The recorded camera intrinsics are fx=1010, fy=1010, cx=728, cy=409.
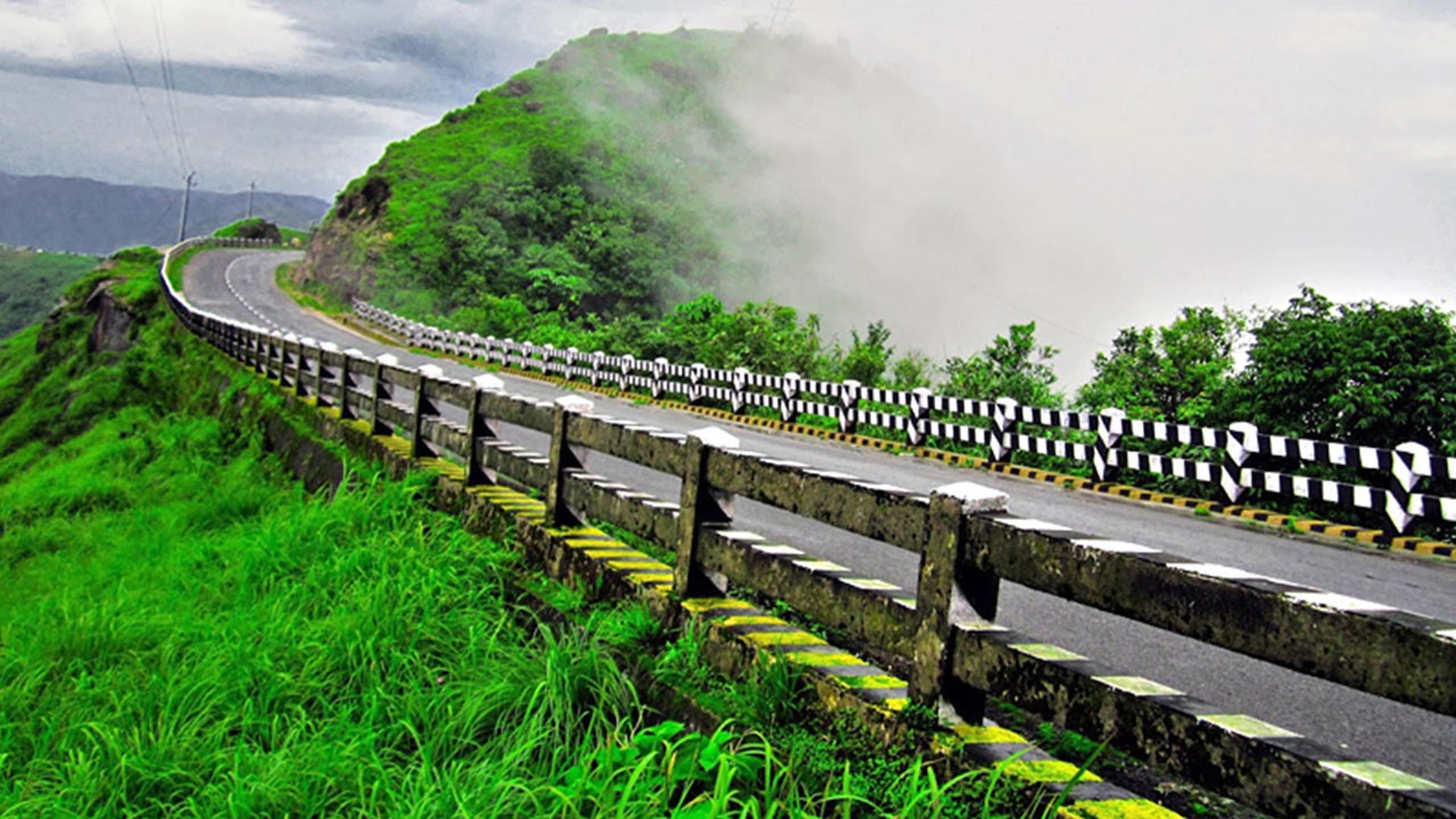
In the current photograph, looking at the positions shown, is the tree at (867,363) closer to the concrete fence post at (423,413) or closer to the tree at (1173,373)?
the tree at (1173,373)

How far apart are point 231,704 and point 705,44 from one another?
151 meters

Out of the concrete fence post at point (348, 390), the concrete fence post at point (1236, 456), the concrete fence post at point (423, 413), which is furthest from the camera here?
the concrete fence post at point (1236, 456)

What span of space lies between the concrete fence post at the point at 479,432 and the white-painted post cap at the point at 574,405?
139 cm

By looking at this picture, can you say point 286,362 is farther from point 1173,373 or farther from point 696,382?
point 1173,373

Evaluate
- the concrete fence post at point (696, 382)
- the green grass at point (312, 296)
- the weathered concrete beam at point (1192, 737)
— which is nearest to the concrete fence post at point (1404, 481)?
the weathered concrete beam at point (1192, 737)

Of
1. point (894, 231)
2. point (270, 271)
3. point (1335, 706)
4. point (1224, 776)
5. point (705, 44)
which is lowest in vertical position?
point (1335, 706)

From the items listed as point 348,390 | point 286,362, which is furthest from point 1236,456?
point 286,362

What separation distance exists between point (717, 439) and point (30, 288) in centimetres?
21581

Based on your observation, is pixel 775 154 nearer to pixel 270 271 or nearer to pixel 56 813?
pixel 270 271

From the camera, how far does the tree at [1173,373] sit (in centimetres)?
1756

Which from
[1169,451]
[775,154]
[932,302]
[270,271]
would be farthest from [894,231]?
[1169,451]

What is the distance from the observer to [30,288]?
180m

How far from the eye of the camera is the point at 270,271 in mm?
67812

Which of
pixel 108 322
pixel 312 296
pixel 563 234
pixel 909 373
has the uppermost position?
pixel 563 234
